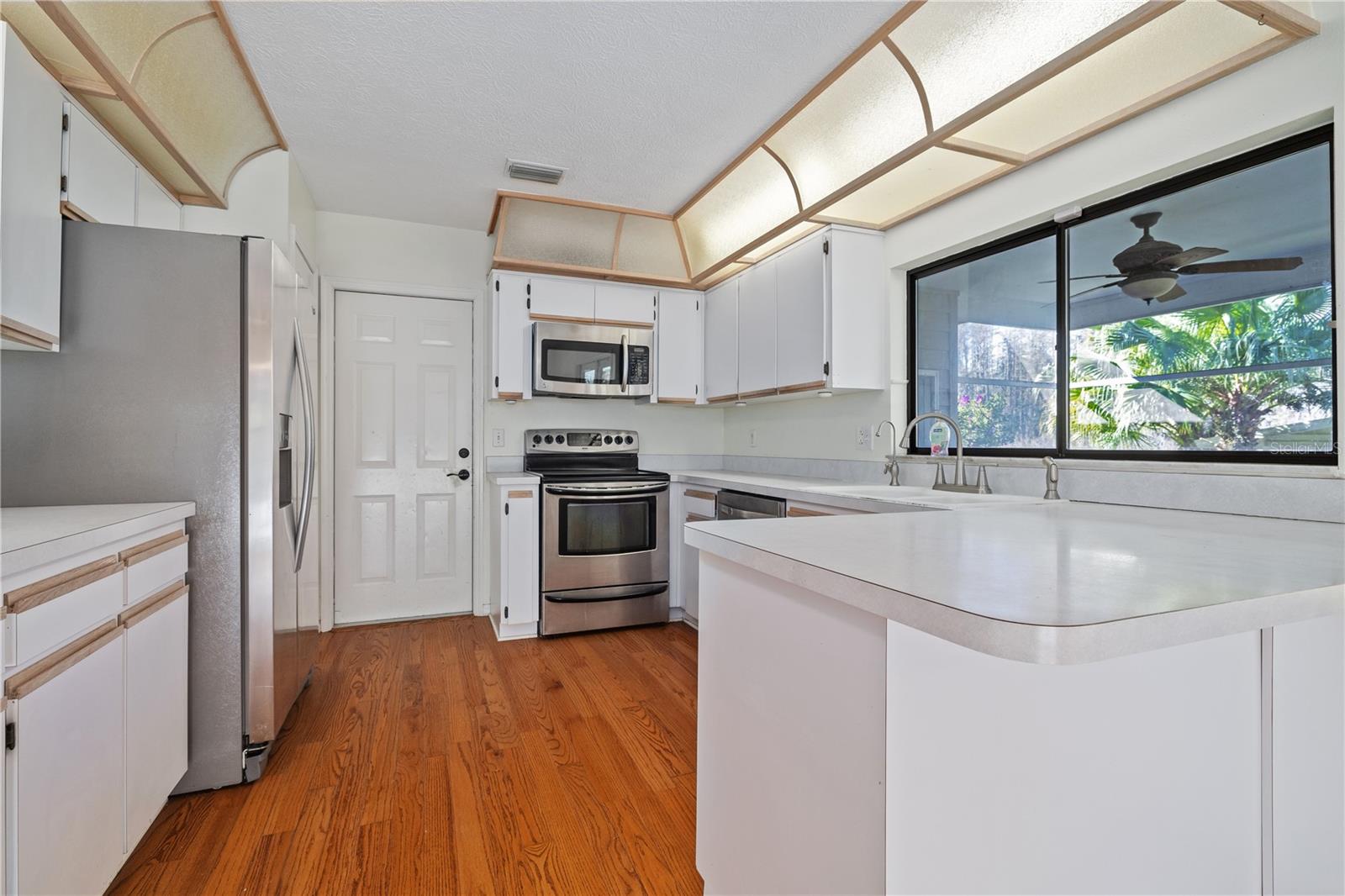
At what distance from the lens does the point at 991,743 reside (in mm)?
758

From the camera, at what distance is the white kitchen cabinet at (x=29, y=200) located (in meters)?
1.47

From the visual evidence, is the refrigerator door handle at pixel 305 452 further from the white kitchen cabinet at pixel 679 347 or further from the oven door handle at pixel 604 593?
the white kitchen cabinet at pixel 679 347

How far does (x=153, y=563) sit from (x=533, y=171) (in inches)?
93.2

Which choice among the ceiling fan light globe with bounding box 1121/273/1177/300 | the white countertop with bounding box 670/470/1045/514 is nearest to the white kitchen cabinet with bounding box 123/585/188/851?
the white countertop with bounding box 670/470/1045/514

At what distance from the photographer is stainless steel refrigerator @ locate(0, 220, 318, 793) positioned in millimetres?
1746

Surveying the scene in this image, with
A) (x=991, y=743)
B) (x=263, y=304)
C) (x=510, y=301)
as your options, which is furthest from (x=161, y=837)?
(x=510, y=301)

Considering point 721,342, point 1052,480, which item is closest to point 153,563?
point 1052,480

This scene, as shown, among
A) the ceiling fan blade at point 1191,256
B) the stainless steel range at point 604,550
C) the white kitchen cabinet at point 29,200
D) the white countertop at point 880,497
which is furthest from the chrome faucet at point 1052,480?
the white kitchen cabinet at point 29,200

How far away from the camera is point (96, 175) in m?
1.96

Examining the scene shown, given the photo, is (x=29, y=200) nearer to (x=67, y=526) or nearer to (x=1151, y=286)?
(x=67, y=526)

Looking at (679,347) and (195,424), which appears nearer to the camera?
(195,424)

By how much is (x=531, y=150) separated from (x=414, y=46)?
790 mm

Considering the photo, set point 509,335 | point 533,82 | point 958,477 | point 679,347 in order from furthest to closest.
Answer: point 679,347, point 509,335, point 958,477, point 533,82

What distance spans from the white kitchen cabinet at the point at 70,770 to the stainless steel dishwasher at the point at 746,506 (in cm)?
214
